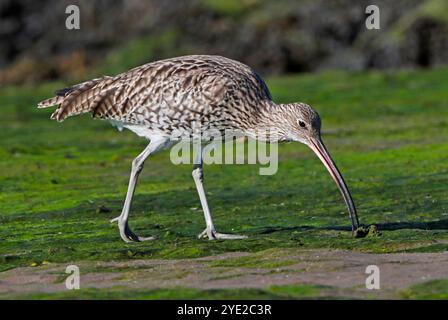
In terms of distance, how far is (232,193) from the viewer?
53.5 feet

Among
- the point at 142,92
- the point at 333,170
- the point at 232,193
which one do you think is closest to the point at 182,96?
the point at 142,92

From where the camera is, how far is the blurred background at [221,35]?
112 feet

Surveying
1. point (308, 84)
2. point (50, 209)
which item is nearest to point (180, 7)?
point (308, 84)

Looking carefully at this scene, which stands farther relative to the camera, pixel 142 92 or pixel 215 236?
pixel 142 92

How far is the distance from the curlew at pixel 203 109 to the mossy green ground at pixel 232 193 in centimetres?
71

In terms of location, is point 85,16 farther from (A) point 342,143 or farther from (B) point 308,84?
(A) point 342,143

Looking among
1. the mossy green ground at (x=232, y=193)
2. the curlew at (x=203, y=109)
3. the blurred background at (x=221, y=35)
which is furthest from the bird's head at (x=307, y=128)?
the blurred background at (x=221, y=35)

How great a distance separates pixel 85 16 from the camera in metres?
38.3

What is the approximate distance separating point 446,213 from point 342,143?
7.62 metres

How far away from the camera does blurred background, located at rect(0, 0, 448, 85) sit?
112ft

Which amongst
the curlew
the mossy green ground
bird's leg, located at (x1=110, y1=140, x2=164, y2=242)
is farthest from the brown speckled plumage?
the mossy green ground

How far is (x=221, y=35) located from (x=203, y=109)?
76.9 feet

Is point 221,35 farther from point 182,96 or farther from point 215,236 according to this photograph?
point 215,236

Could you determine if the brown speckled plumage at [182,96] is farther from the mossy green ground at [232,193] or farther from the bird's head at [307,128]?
the mossy green ground at [232,193]
